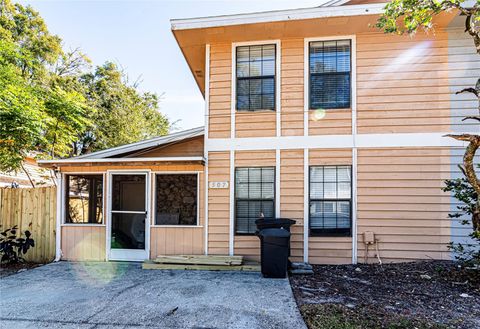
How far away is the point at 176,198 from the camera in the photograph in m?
6.45

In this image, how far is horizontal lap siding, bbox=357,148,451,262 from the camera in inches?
218

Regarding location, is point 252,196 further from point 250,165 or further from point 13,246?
point 13,246

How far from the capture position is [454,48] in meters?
5.64

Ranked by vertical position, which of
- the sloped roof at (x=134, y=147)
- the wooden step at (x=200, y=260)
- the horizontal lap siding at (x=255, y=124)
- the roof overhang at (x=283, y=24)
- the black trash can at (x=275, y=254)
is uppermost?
the roof overhang at (x=283, y=24)

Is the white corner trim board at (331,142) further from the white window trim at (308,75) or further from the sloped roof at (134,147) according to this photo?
the sloped roof at (134,147)

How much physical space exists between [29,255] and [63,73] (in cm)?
1106

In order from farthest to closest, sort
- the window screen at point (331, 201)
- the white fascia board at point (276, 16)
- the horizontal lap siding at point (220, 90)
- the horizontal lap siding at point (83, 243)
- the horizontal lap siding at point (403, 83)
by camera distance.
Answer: the horizontal lap siding at point (83, 243)
the horizontal lap siding at point (220, 90)
the window screen at point (331, 201)
the horizontal lap siding at point (403, 83)
the white fascia board at point (276, 16)

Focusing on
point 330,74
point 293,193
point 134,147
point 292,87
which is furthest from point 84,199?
point 330,74

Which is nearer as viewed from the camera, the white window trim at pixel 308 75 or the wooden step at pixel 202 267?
the wooden step at pixel 202 267

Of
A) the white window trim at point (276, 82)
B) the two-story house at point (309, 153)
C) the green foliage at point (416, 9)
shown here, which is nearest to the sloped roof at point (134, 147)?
the two-story house at point (309, 153)

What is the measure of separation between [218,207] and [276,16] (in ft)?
12.7

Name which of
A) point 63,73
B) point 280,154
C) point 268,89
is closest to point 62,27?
point 63,73

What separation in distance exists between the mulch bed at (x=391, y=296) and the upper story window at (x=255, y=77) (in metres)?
3.45

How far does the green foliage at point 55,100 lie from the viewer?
715cm
